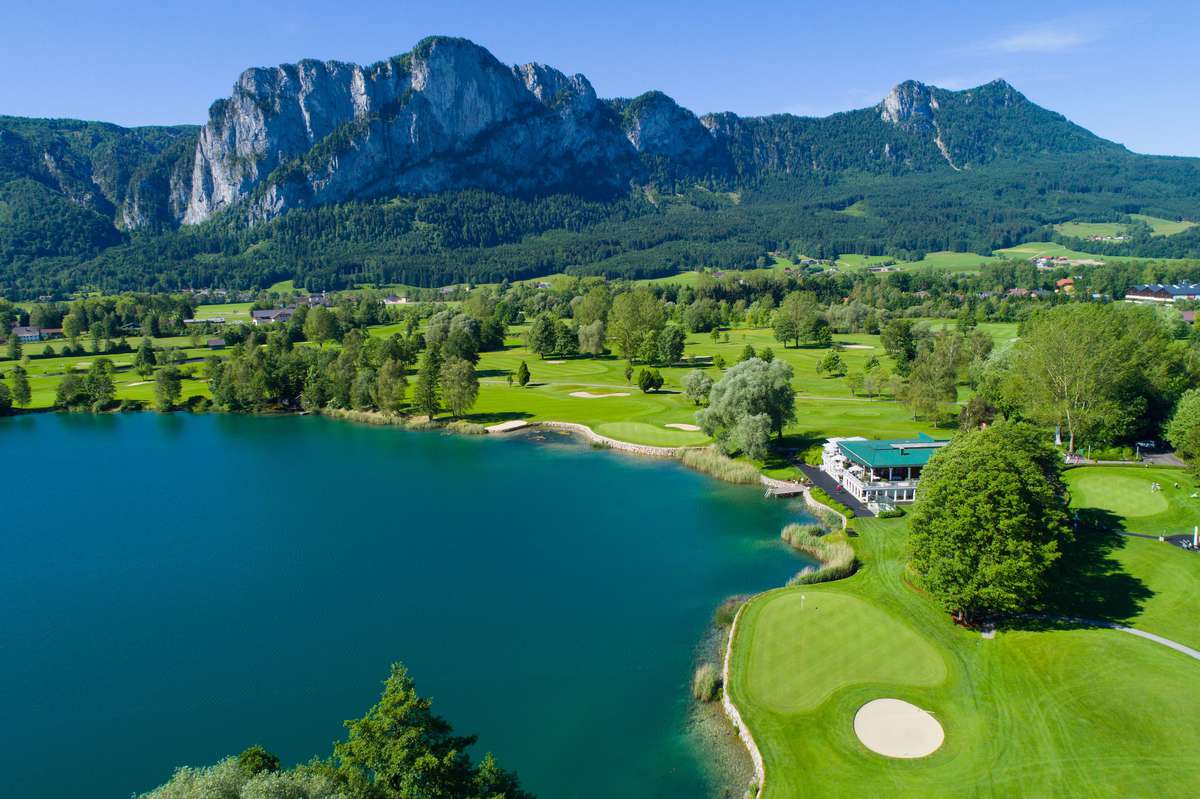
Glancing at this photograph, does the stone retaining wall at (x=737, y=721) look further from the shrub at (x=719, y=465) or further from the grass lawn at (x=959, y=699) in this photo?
the shrub at (x=719, y=465)

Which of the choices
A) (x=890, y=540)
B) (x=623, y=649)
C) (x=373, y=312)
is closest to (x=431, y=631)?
(x=623, y=649)

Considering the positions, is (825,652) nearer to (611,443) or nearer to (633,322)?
(611,443)

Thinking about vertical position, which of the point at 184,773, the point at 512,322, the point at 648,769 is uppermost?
the point at 512,322

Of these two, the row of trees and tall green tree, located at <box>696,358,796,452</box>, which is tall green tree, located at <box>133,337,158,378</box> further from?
the row of trees

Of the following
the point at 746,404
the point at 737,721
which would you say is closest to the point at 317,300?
the point at 746,404

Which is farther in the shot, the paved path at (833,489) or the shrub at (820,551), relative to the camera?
the paved path at (833,489)

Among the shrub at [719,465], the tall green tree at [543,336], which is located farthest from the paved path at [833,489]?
the tall green tree at [543,336]

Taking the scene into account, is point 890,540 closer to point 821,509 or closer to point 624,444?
point 821,509
